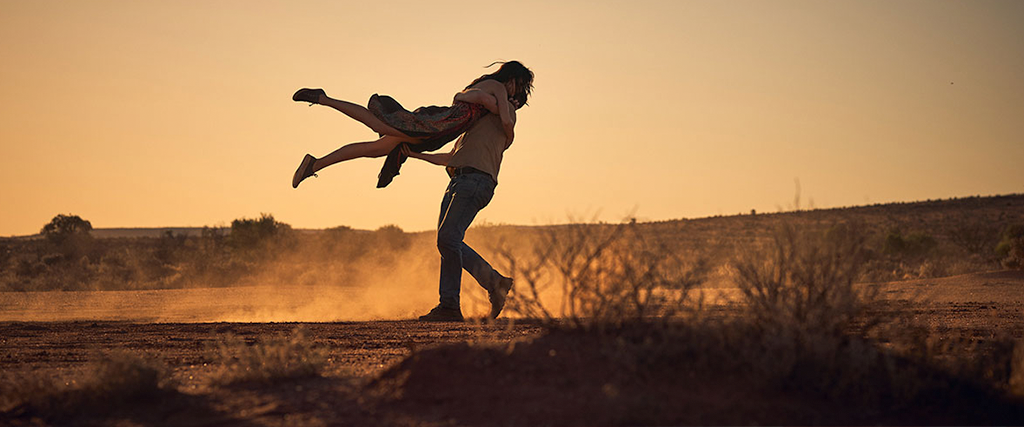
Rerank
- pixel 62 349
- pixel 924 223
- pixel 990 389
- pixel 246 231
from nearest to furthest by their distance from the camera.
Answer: pixel 990 389 < pixel 62 349 < pixel 246 231 < pixel 924 223

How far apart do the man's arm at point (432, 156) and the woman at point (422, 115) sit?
0.05 m

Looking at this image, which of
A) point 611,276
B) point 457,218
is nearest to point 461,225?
point 457,218

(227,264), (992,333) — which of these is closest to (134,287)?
(227,264)

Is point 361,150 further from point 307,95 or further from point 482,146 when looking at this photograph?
point 482,146

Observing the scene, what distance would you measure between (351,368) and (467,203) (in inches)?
115

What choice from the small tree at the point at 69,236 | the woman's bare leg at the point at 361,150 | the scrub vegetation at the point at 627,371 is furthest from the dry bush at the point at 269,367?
the small tree at the point at 69,236

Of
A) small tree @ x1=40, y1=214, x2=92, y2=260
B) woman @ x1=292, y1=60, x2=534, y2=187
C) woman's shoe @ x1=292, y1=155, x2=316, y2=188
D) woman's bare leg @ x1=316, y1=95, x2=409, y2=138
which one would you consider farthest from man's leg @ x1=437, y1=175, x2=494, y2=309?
small tree @ x1=40, y1=214, x2=92, y2=260

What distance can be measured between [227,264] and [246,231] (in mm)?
4527

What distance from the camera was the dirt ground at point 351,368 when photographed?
132 inches

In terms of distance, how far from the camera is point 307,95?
24.1ft

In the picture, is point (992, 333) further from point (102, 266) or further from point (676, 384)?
point (102, 266)

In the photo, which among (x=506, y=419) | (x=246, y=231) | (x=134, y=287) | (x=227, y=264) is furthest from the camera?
(x=246, y=231)

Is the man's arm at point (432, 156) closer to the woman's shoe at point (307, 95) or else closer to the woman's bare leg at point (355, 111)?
the woman's bare leg at point (355, 111)

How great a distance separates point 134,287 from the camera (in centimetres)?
2155
